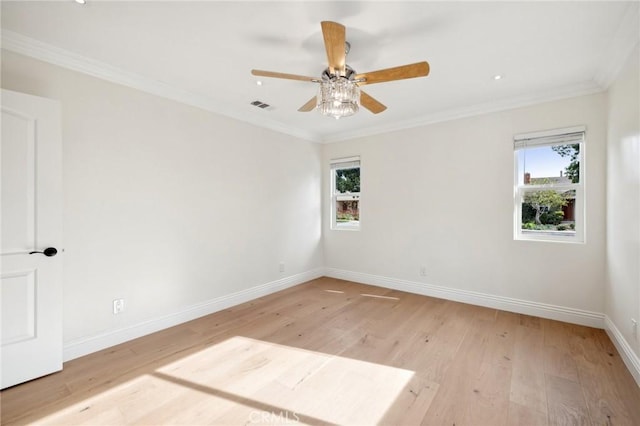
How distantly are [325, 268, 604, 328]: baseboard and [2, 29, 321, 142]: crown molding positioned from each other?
307cm

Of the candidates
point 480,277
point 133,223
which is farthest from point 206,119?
point 480,277

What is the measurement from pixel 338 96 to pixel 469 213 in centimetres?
250

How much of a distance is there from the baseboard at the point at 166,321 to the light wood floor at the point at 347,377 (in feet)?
0.29

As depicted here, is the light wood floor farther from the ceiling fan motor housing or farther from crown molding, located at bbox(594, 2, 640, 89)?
crown molding, located at bbox(594, 2, 640, 89)

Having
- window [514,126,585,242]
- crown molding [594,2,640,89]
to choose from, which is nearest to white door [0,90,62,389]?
crown molding [594,2,640,89]

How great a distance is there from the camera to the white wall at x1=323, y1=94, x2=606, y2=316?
293 centimetres

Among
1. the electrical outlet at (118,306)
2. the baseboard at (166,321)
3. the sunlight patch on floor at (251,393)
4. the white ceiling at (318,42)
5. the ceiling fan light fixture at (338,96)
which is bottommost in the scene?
the sunlight patch on floor at (251,393)

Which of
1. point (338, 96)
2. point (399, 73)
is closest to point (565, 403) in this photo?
point (399, 73)

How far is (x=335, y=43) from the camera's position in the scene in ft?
5.73

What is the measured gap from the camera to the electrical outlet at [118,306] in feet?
8.45

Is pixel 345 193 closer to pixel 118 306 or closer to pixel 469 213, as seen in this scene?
pixel 469 213

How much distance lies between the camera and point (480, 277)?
3.56 metres

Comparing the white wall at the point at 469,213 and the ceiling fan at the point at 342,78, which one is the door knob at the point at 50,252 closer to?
the ceiling fan at the point at 342,78

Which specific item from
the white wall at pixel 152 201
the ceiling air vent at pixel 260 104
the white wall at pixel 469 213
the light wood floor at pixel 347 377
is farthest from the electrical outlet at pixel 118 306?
the white wall at pixel 469 213
